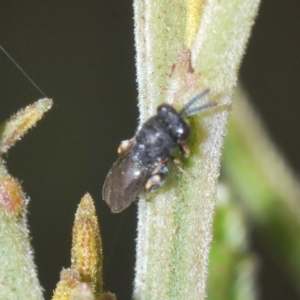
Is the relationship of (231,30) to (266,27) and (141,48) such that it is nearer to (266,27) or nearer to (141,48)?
(141,48)

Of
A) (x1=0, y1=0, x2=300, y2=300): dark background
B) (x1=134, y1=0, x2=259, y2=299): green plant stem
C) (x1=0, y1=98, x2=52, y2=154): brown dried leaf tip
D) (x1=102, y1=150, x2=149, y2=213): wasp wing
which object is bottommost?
(x1=0, y1=0, x2=300, y2=300): dark background

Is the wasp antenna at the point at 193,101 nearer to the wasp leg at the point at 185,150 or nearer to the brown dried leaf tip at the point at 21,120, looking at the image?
the wasp leg at the point at 185,150

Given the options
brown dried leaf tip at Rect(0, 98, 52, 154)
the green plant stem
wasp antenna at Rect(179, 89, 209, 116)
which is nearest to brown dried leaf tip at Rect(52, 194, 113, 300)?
the green plant stem

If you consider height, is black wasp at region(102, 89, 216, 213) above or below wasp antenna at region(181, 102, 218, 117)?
below

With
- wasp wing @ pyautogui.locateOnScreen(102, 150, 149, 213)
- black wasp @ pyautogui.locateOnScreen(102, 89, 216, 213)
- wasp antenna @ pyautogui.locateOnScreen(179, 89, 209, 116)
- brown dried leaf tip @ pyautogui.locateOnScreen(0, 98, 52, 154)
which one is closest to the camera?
wasp antenna @ pyautogui.locateOnScreen(179, 89, 209, 116)

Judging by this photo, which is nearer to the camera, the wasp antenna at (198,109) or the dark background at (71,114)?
the wasp antenna at (198,109)

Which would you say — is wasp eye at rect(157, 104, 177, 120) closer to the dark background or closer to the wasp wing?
the wasp wing

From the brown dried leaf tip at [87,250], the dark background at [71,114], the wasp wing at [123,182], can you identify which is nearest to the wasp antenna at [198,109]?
the brown dried leaf tip at [87,250]
